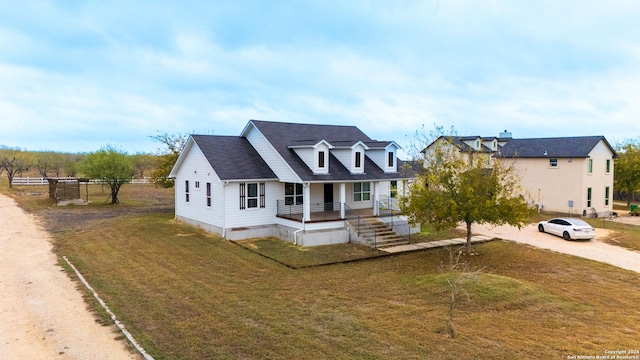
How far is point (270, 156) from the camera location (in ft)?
80.2

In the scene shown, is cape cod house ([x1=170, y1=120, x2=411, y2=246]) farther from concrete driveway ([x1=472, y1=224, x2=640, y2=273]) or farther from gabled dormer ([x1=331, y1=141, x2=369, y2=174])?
concrete driveway ([x1=472, y1=224, x2=640, y2=273])

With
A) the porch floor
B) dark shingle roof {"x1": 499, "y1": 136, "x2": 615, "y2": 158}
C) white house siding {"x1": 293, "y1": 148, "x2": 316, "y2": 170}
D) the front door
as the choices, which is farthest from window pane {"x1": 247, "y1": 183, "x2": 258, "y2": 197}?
dark shingle roof {"x1": 499, "y1": 136, "x2": 615, "y2": 158}

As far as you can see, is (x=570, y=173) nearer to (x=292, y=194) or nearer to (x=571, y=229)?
(x=571, y=229)

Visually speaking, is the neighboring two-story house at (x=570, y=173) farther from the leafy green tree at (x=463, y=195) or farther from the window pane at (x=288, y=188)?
the window pane at (x=288, y=188)

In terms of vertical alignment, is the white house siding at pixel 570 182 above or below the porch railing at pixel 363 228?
above

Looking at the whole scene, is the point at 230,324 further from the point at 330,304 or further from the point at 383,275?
the point at 383,275

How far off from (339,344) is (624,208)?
48.9 meters

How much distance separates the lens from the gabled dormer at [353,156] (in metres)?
24.5

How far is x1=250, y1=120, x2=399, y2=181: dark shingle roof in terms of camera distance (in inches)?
910

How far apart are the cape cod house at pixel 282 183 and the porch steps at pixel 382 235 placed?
46 centimetres

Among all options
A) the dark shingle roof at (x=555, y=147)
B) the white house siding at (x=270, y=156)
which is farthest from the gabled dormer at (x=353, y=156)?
the dark shingle roof at (x=555, y=147)

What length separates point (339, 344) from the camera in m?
9.35

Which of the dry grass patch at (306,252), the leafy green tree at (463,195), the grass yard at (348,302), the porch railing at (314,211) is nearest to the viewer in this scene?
the grass yard at (348,302)

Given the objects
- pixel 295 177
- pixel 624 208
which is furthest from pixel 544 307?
pixel 624 208
